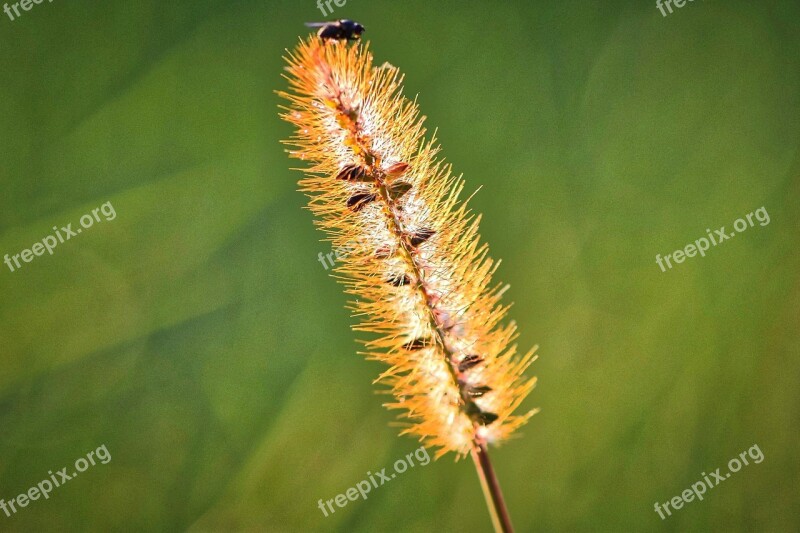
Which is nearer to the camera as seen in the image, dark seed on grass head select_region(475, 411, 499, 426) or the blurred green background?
dark seed on grass head select_region(475, 411, 499, 426)

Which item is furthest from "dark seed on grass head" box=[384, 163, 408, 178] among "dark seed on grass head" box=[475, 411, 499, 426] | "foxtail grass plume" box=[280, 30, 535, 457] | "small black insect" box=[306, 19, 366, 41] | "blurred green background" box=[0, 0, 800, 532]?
"blurred green background" box=[0, 0, 800, 532]

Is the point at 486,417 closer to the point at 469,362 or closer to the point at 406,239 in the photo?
the point at 469,362

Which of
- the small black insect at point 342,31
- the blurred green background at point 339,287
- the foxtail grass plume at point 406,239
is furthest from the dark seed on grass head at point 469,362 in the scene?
the blurred green background at point 339,287

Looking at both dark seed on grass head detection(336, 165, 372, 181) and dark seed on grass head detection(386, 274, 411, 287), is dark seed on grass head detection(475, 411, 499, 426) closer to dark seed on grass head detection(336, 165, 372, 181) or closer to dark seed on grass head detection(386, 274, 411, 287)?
dark seed on grass head detection(386, 274, 411, 287)

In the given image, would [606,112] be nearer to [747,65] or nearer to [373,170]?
[747,65]

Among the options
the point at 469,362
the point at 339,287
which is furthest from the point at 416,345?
the point at 339,287
